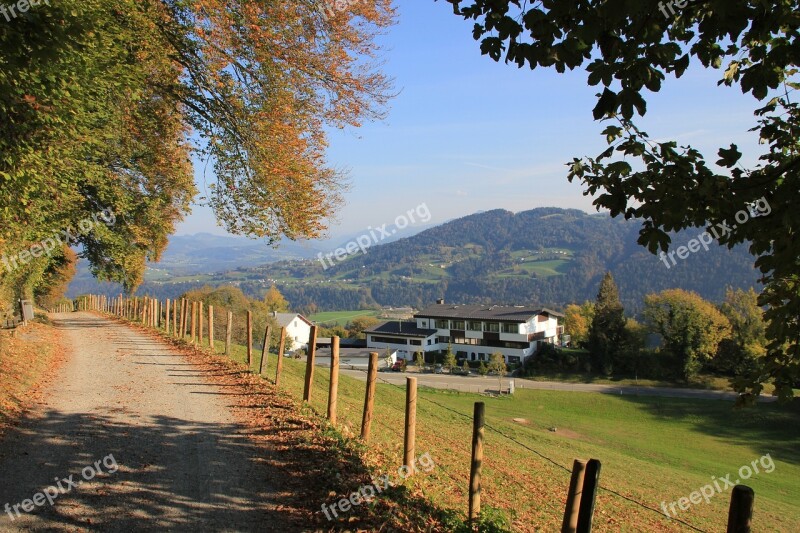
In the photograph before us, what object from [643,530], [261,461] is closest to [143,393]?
[261,461]

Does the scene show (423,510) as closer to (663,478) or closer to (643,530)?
(643,530)

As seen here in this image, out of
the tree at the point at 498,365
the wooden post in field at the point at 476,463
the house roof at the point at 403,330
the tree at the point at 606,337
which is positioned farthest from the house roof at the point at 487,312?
the wooden post in field at the point at 476,463

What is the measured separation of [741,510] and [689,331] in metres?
72.9

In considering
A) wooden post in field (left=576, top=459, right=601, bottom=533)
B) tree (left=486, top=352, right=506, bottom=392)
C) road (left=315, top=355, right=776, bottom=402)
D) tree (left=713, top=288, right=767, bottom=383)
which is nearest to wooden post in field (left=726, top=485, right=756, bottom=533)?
wooden post in field (left=576, top=459, right=601, bottom=533)

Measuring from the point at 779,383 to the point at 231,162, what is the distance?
51.6 ft

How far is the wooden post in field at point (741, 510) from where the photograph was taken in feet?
11.0

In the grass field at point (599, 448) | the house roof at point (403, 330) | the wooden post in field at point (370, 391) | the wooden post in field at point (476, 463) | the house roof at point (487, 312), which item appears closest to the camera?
the wooden post in field at point (476, 463)

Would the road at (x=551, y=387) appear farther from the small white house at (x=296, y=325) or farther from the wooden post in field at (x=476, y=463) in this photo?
the wooden post in field at (x=476, y=463)

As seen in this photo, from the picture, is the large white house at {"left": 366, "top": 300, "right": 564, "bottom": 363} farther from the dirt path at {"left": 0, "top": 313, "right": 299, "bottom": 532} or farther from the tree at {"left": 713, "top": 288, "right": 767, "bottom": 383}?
the dirt path at {"left": 0, "top": 313, "right": 299, "bottom": 532}

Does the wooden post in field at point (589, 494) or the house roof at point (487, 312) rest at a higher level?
the wooden post in field at point (589, 494)

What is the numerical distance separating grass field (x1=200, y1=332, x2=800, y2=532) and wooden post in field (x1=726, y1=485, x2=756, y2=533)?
170 inches

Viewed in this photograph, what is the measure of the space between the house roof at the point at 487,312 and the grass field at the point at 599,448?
31.0 m

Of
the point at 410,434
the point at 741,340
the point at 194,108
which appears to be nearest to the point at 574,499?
the point at 410,434

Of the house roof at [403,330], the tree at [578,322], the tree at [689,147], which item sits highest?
the tree at [689,147]
